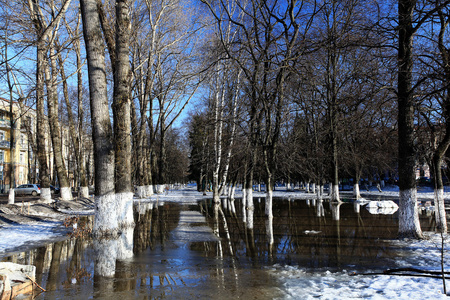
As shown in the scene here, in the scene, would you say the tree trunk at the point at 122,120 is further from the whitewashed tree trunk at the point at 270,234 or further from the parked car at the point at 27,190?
the parked car at the point at 27,190

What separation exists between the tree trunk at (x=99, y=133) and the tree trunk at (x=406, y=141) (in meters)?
8.19

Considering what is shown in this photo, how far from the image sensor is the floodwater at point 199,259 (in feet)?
19.7

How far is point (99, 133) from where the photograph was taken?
27.3 feet

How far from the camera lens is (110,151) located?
840cm

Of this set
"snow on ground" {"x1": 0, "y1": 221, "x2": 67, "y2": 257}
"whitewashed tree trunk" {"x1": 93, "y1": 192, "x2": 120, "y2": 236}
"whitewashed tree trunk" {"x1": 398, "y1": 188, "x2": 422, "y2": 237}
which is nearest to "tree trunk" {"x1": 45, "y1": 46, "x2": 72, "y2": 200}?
"snow on ground" {"x1": 0, "y1": 221, "x2": 67, "y2": 257}

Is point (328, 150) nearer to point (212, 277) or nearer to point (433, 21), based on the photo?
point (433, 21)

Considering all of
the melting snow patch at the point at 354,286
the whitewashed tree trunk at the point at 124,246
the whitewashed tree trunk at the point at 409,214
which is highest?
the whitewashed tree trunk at the point at 409,214

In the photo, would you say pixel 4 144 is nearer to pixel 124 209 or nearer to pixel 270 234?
pixel 124 209

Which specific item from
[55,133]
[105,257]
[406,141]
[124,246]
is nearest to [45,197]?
[55,133]

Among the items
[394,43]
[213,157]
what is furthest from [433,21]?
[213,157]

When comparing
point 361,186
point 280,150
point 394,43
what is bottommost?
point 361,186

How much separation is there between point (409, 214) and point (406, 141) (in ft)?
7.10

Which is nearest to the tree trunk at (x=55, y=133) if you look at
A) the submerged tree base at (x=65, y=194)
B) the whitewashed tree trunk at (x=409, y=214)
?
the submerged tree base at (x=65, y=194)

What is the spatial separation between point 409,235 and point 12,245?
11.3 meters
